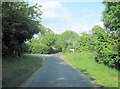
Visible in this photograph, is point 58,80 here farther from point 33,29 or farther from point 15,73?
point 33,29

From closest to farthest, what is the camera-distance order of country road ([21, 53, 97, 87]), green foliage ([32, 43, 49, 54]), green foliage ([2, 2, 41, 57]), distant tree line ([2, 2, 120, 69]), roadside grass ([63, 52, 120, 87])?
country road ([21, 53, 97, 87]) < roadside grass ([63, 52, 120, 87]) < distant tree line ([2, 2, 120, 69]) < green foliage ([2, 2, 41, 57]) < green foliage ([32, 43, 49, 54])

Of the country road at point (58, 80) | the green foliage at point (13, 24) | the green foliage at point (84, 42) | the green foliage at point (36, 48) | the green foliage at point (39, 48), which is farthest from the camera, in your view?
the green foliage at point (39, 48)

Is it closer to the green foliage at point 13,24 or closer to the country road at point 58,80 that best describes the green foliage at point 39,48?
the green foliage at point 13,24

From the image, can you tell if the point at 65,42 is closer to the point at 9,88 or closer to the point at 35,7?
the point at 35,7

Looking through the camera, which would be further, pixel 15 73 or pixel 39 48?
pixel 39 48

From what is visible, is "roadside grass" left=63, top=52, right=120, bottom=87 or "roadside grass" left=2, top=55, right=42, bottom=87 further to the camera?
"roadside grass" left=63, top=52, right=120, bottom=87

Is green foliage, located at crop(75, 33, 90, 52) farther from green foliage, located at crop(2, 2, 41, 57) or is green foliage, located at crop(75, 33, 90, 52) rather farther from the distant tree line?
green foliage, located at crop(2, 2, 41, 57)

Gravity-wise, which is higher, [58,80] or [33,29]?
[33,29]

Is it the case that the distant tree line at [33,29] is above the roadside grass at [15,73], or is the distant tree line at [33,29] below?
above

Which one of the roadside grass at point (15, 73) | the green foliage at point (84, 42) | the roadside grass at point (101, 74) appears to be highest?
the green foliage at point (84, 42)

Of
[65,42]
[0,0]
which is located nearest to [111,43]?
[0,0]

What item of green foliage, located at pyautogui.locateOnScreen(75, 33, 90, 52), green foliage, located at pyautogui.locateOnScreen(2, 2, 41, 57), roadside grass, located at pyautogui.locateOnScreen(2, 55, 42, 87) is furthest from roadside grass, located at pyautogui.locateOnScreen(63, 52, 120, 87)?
green foliage, located at pyautogui.locateOnScreen(2, 2, 41, 57)

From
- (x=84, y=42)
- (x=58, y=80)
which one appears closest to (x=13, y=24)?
(x=58, y=80)

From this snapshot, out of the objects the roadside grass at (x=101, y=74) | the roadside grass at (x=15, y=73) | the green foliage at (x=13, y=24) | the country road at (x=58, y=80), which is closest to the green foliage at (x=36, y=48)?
the roadside grass at (x=101, y=74)
